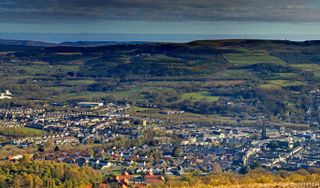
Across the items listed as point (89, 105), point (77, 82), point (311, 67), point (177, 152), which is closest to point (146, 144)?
point (177, 152)

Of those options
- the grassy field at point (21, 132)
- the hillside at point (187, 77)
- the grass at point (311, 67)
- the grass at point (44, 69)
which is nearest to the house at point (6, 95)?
the hillside at point (187, 77)

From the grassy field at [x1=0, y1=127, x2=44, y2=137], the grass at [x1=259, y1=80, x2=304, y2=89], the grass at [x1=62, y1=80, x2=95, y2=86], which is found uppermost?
the grass at [x1=259, y1=80, x2=304, y2=89]

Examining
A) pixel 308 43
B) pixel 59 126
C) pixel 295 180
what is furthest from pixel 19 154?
pixel 308 43

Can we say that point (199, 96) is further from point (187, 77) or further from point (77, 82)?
point (77, 82)

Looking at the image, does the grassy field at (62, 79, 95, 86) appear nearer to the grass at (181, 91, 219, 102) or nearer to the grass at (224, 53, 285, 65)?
the grass at (181, 91, 219, 102)

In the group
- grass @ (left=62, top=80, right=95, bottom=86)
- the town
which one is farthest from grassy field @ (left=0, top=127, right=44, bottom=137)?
grass @ (left=62, top=80, right=95, bottom=86)

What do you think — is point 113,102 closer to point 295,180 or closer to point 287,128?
point 287,128

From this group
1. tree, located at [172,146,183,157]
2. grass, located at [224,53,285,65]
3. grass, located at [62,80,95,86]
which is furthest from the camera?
grass, located at [224,53,285,65]
